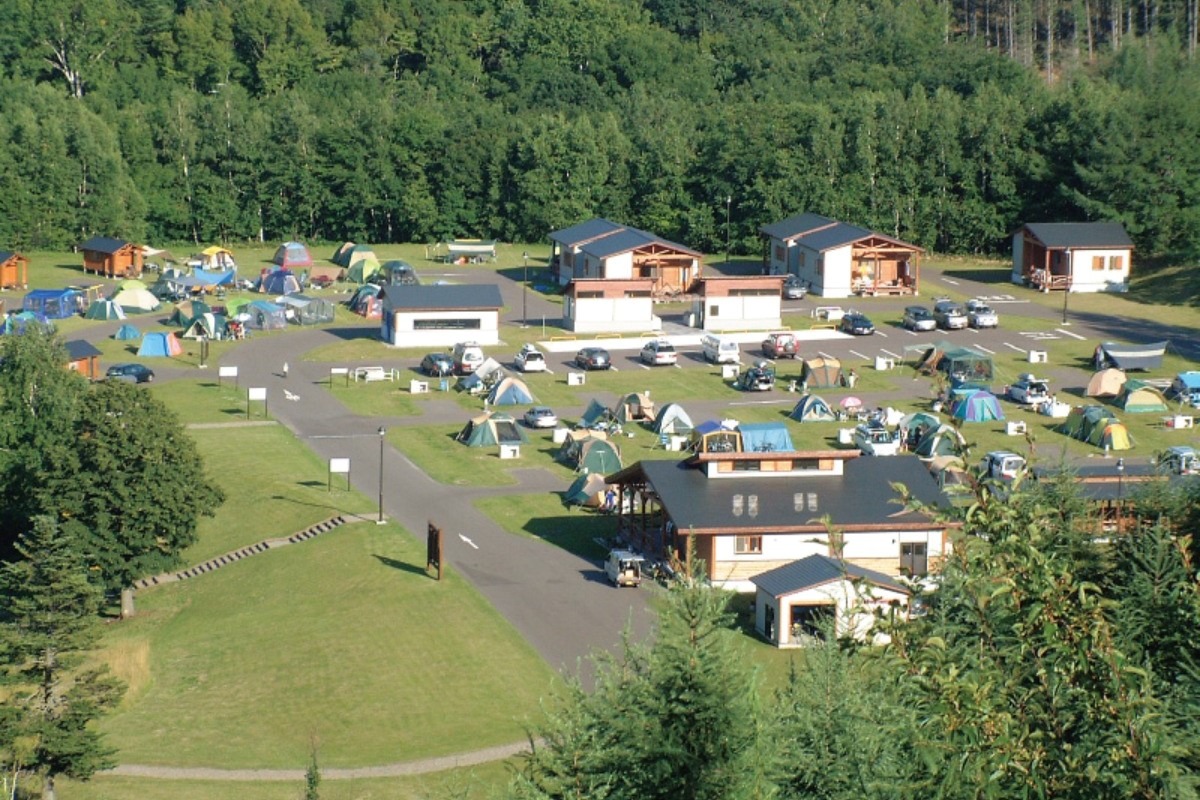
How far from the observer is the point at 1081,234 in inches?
2709

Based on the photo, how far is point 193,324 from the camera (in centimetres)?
6112

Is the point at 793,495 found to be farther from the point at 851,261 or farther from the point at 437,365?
the point at 851,261

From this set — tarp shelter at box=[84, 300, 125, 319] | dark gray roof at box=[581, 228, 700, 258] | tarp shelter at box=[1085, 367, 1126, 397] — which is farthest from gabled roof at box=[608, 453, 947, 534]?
tarp shelter at box=[84, 300, 125, 319]

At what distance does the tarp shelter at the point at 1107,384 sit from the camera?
51.8m

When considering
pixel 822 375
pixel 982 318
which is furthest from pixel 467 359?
pixel 982 318

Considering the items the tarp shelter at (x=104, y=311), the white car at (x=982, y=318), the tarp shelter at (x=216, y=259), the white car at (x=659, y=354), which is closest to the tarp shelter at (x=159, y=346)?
the tarp shelter at (x=104, y=311)

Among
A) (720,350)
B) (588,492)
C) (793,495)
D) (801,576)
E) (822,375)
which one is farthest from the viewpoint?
(720,350)

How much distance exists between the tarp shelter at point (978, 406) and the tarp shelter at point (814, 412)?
11.6ft

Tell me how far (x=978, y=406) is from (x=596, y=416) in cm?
1076

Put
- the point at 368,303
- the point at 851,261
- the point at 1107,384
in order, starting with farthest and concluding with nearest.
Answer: the point at 851,261 → the point at 368,303 → the point at 1107,384

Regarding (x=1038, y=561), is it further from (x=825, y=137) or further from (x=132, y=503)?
(x=825, y=137)

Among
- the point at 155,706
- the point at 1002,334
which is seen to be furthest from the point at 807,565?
the point at 1002,334

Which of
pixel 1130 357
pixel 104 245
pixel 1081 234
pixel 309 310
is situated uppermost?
pixel 1081 234

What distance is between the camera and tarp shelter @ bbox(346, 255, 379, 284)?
7275 centimetres
